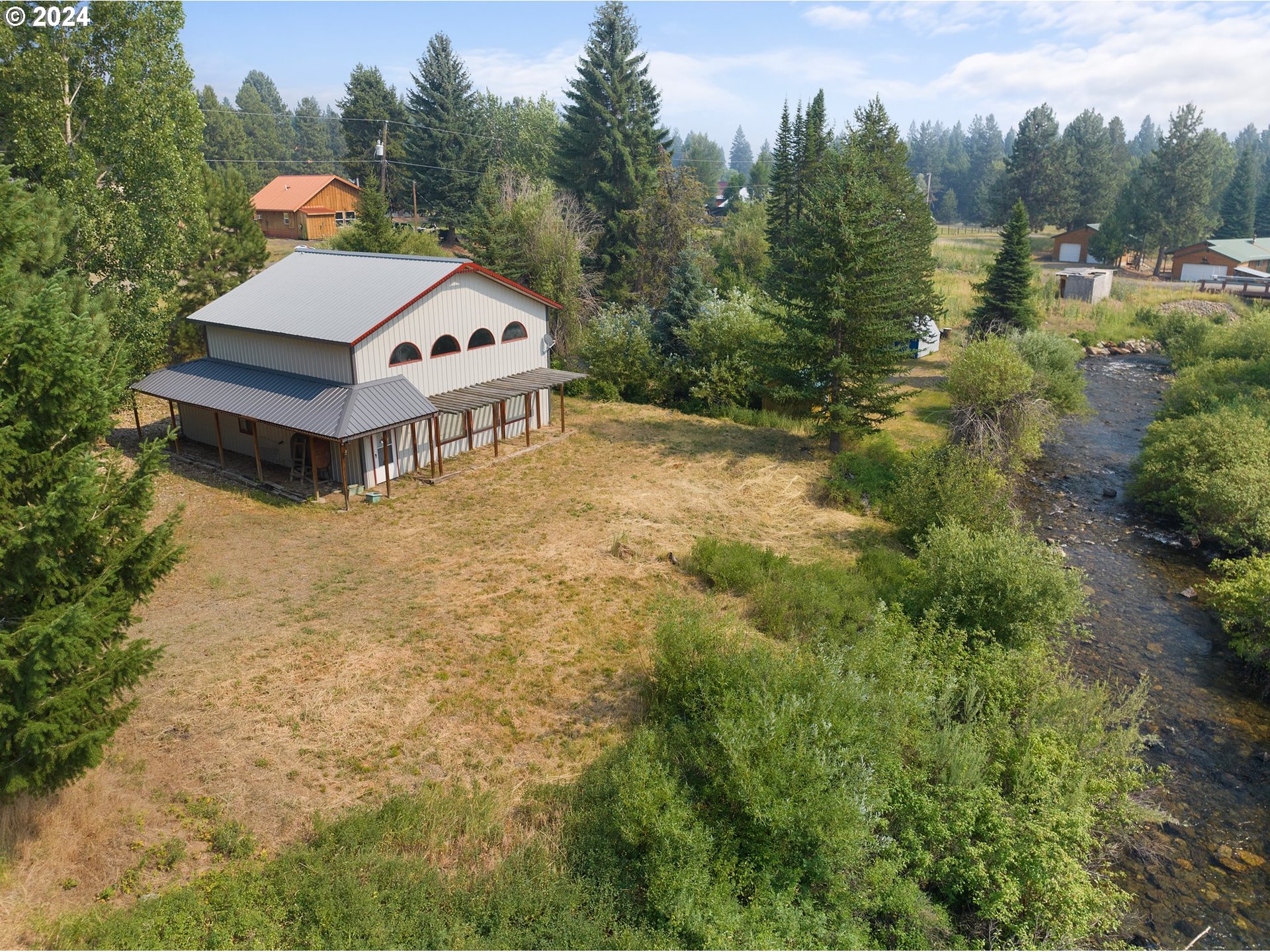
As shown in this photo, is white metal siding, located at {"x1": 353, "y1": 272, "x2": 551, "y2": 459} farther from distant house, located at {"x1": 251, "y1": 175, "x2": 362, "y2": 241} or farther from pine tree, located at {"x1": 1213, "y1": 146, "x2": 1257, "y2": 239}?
pine tree, located at {"x1": 1213, "y1": 146, "x2": 1257, "y2": 239}

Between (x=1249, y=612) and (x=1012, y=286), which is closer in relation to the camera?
(x=1249, y=612)

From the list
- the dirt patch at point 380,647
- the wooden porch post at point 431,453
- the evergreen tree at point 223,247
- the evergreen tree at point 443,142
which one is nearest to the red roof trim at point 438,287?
the wooden porch post at point 431,453

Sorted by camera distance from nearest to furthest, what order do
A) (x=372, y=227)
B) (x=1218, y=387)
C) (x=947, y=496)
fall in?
(x=947, y=496) → (x=1218, y=387) → (x=372, y=227)

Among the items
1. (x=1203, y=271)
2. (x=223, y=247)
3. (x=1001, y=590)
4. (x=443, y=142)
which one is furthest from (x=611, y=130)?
(x=1203, y=271)

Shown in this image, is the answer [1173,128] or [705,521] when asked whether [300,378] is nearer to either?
[705,521]

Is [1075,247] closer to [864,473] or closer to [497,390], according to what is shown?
[864,473]

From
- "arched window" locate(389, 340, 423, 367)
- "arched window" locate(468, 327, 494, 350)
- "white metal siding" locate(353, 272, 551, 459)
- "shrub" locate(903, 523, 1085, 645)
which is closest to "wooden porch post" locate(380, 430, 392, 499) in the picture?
"white metal siding" locate(353, 272, 551, 459)
